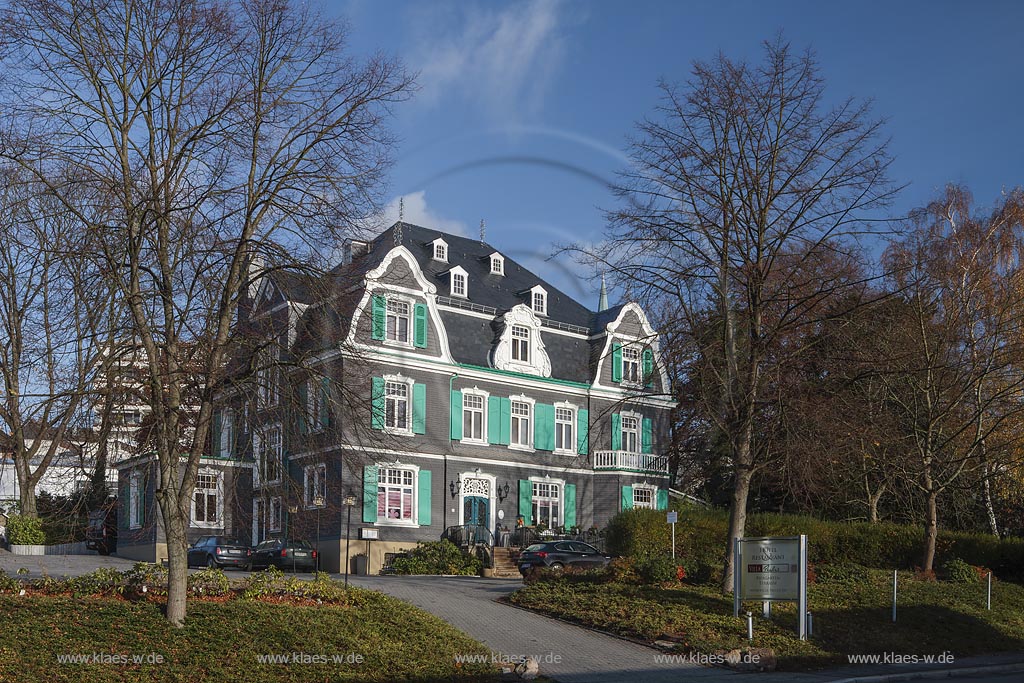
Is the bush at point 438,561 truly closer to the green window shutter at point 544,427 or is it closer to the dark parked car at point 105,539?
the green window shutter at point 544,427

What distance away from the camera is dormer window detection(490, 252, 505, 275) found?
155ft

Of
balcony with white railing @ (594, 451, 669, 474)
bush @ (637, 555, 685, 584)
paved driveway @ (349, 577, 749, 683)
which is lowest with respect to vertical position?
paved driveway @ (349, 577, 749, 683)

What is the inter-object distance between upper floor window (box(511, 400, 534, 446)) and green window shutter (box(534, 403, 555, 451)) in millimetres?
285

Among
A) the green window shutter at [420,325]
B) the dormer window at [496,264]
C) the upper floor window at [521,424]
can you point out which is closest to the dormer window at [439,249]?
the dormer window at [496,264]

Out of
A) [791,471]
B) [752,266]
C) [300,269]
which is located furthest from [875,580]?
[300,269]

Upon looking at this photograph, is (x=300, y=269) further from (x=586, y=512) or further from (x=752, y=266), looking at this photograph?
(x=586, y=512)

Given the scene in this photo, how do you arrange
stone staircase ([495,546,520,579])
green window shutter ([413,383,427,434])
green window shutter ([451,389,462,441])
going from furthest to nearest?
green window shutter ([451,389,462,441]), green window shutter ([413,383,427,434]), stone staircase ([495,546,520,579])

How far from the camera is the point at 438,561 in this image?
35.5m

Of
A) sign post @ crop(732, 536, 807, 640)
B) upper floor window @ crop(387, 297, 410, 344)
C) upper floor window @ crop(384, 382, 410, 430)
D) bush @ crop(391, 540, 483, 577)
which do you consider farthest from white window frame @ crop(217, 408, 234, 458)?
sign post @ crop(732, 536, 807, 640)

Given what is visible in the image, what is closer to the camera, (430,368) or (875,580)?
(875,580)

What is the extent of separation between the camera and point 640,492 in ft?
149

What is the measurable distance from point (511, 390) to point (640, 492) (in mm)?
7238

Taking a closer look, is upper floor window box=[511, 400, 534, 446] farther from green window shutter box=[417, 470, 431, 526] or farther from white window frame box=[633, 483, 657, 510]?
white window frame box=[633, 483, 657, 510]

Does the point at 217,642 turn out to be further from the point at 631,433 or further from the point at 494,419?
the point at 631,433
